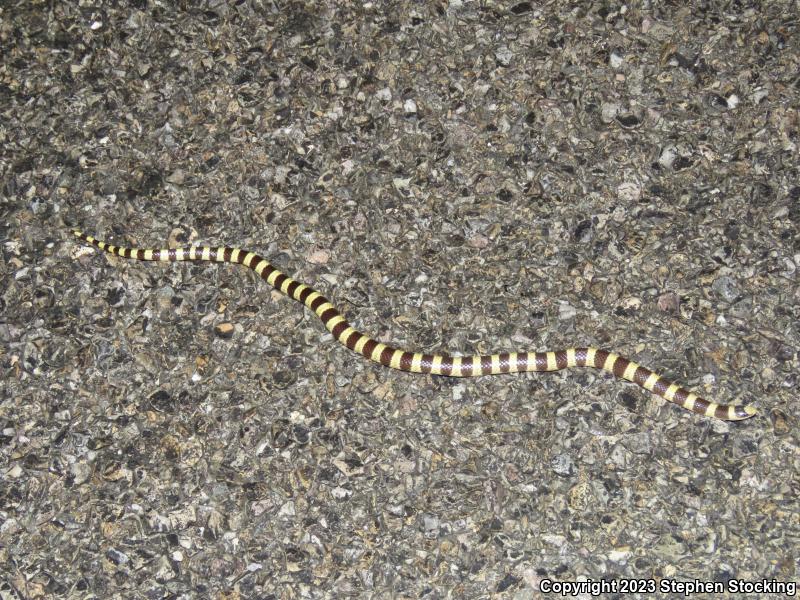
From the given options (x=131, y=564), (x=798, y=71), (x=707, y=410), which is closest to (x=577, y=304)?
(x=707, y=410)

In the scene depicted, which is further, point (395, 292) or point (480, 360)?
point (395, 292)

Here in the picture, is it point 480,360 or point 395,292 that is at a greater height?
point 395,292

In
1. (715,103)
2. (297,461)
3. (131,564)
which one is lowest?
(131,564)

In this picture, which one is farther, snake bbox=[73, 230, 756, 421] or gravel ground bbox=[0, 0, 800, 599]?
snake bbox=[73, 230, 756, 421]

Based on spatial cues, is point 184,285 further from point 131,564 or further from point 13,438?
point 131,564
